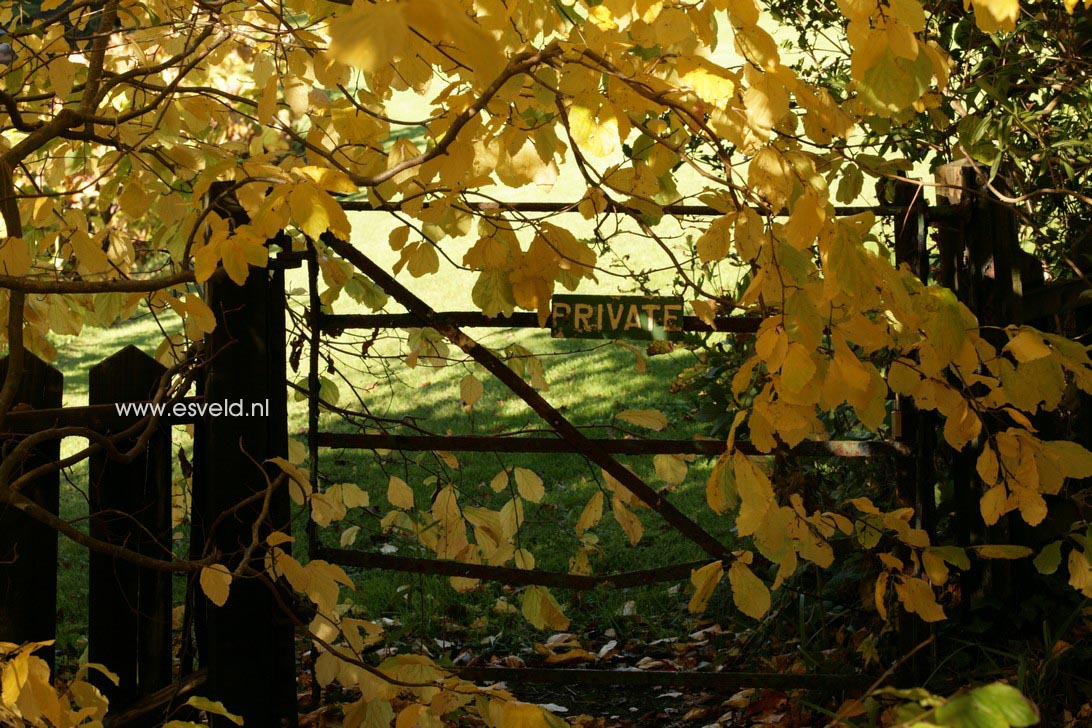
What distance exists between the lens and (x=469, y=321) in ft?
9.72

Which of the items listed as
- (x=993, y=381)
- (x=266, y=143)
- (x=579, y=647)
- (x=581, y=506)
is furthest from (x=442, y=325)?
(x=581, y=506)

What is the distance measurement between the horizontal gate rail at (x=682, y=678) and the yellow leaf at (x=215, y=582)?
89 centimetres

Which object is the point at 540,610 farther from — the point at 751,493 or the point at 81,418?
the point at 81,418

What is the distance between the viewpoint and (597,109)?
179cm

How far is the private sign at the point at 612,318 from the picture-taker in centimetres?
291

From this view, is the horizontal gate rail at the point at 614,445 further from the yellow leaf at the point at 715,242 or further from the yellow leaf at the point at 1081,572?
the yellow leaf at the point at 715,242

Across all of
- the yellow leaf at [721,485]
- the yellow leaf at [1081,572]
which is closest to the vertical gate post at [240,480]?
the yellow leaf at [721,485]

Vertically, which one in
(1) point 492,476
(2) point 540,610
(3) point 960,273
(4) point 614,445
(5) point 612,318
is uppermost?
(3) point 960,273

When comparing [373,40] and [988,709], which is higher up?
[373,40]

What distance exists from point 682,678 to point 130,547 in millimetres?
1491

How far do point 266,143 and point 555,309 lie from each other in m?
1.06

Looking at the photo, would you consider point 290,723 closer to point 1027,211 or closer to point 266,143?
point 266,143

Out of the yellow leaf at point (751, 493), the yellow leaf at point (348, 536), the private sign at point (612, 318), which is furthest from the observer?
the yellow leaf at point (348, 536)

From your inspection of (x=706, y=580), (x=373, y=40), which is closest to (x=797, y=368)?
(x=706, y=580)
